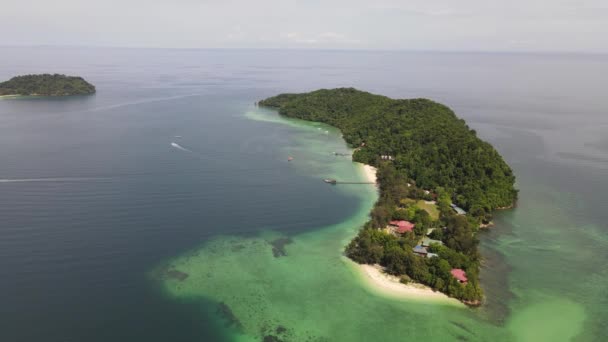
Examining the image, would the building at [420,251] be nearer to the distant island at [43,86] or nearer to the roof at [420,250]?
the roof at [420,250]

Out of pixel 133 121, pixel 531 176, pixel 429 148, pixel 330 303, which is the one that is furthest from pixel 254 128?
pixel 330 303

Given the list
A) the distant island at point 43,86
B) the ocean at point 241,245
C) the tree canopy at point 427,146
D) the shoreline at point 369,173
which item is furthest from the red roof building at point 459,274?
the distant island at point 43,86

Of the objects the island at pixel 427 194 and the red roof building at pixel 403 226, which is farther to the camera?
the red roof building at pixel 403 226

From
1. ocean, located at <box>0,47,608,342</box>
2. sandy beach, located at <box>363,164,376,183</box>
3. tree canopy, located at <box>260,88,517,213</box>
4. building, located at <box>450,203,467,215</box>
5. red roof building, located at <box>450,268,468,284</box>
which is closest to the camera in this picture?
ocean, located at <box>0,47,608,342</box>

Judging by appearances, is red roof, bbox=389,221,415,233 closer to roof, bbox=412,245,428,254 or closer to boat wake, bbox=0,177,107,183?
roof, bbox=412,245,428,254

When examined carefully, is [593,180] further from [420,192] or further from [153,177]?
[153,177]

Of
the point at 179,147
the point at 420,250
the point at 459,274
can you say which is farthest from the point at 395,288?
the point at 179,147

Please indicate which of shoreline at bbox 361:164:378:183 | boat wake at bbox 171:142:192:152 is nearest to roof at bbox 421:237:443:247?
shoreline at bbox 361:164:378:183
